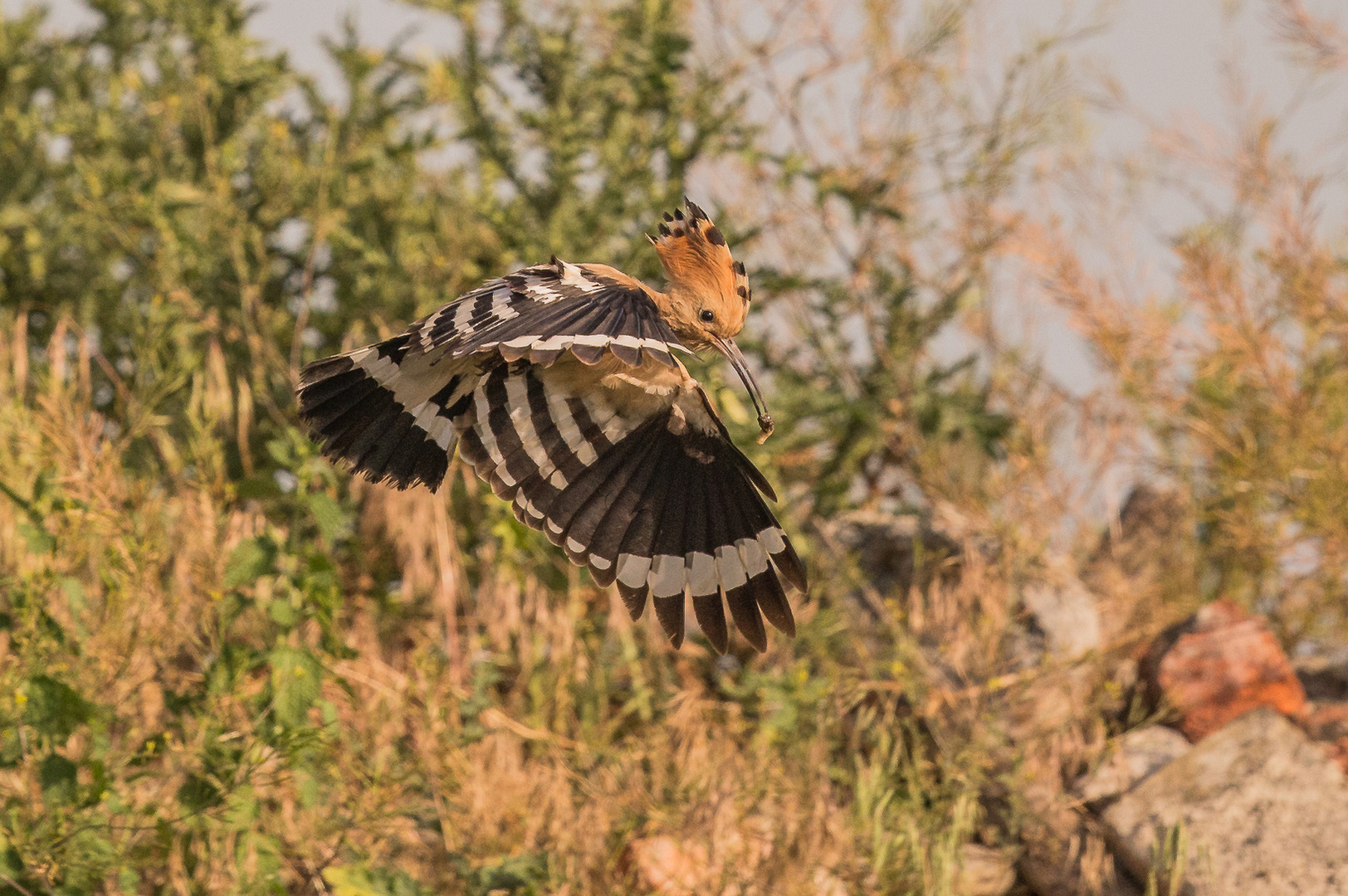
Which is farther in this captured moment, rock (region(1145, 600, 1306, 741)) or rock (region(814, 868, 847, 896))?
rock (region(1145, 600, 1306, 741))

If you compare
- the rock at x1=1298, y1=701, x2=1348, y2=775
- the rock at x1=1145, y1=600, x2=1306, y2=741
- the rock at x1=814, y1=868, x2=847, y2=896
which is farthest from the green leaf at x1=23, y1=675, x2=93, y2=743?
the rock at x1=1298, y1=701, x2=1348, y2=775

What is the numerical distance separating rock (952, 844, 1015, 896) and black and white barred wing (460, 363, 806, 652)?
1321 mm

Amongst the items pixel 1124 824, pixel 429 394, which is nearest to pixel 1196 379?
pixel 1124 824

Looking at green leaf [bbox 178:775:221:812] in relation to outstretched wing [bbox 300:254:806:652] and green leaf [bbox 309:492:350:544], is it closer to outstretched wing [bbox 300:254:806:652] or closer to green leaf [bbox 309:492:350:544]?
green leaf [bbox 309:492:350:544]

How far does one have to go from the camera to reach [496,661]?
4020 millimetres

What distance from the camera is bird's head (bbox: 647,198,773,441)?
259 centimetres

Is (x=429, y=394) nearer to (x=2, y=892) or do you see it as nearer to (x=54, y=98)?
(x=2, y=892)

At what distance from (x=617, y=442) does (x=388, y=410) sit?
0.50m

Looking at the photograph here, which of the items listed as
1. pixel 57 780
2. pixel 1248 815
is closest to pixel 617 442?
pixel 57 780

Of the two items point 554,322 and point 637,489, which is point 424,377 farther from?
point 554,322

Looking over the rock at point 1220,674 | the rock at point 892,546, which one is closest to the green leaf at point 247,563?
the rock at point 892,546

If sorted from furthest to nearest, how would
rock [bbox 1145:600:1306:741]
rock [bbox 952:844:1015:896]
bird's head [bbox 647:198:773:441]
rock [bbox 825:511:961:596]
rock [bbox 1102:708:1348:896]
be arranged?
rock [bbox 825:511:961:596] → rock [bbox 1145:600:1306:741] → rock [bbox 952:844:1015:896] → rock [bbox 1102:708:1348:896] → bird's head [bbox 647:198:773:441]

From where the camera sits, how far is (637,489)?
9.21 ft

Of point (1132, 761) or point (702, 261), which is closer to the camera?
point (702, 261)
